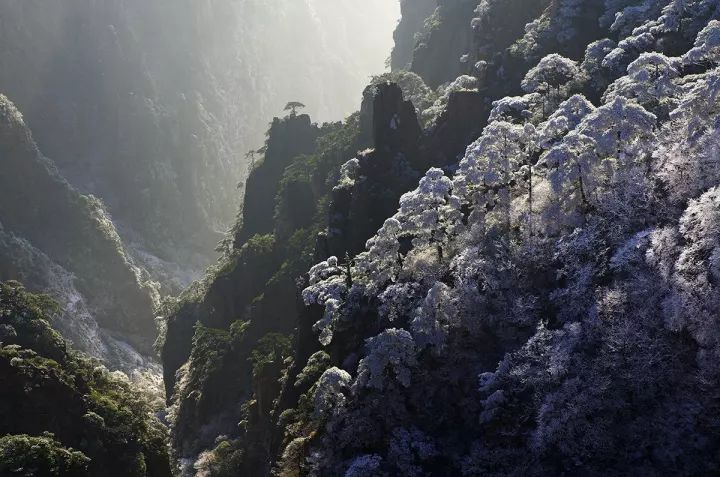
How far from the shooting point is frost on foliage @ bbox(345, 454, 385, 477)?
43.9 m

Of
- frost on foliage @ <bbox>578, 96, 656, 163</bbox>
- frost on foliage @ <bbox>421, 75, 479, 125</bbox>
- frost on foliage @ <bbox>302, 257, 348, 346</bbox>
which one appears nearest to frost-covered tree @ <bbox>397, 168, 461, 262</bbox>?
frost on foliage @ <bbox>302, 257, 348, 346</bbox>

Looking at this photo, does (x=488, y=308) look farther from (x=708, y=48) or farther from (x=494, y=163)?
(x=708, y=48)

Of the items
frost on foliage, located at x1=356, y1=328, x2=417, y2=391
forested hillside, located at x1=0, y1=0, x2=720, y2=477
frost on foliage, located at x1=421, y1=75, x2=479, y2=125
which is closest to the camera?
forested hillside, located at x1=0, y1=0, x2=720, y2=477

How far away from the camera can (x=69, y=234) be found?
164 meters

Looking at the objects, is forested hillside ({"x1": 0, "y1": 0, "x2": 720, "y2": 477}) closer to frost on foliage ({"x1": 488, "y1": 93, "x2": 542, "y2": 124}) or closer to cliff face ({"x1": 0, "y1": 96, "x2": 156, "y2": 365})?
frost on foliage ({"x1": 488, "y1": 93, "x2": 542, "y2": 124})

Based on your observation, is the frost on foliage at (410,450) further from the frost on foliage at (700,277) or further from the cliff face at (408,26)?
the cliff face at (408,26)

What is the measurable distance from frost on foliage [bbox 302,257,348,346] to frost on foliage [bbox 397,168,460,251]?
763 cm

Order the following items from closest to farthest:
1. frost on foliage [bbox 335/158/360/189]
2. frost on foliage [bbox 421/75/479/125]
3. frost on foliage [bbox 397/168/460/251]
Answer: frost on foliage [bbox 397/168/460/251], frost on foliage [bbox 335/158/360/189], frost on foliage [bbox 421/75/479/125]

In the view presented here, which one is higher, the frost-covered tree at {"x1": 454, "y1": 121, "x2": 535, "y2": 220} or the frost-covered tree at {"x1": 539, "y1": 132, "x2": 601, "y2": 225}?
the frost-covered tree at {"x1": 454, "y1": 121, "x2": 535, "y2": 220}

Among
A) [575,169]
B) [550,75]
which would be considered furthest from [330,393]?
[550,75]

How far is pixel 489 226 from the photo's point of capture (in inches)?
2192

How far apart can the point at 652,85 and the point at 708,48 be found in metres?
5.72

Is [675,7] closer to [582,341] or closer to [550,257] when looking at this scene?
[550,257]

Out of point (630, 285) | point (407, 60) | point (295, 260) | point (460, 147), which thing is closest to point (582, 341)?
point (630, 285)
